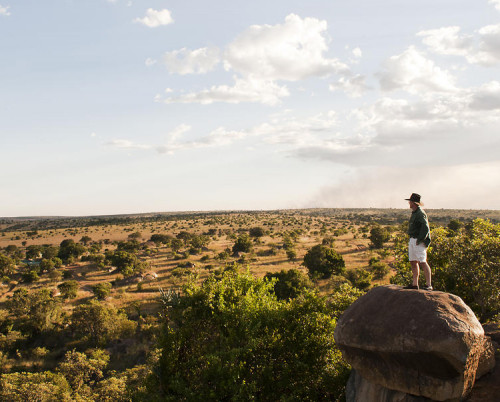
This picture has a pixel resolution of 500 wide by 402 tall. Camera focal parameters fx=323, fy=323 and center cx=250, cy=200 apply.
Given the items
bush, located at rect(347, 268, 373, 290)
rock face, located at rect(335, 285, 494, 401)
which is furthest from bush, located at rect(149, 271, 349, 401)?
bush, located at rect(347, 268, 373, 290)

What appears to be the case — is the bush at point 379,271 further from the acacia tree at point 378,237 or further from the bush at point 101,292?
the bush at point 101,292

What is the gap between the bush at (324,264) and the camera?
190 ft

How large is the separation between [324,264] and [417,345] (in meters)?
48.6

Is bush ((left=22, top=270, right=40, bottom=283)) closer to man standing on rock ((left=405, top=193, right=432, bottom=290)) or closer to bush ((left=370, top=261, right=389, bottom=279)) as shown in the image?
bush ((left=370, top=261, right=389, bottom=279))

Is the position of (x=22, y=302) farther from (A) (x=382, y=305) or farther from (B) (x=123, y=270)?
(A) (x=382, y=305)

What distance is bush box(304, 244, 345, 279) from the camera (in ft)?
190

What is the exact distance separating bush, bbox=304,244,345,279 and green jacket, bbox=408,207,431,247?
145 feet

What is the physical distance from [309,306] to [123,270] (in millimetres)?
56190

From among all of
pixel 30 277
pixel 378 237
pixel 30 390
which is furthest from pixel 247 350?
pixel 378 237

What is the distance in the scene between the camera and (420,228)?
43.9 ft

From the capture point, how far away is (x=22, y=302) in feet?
152

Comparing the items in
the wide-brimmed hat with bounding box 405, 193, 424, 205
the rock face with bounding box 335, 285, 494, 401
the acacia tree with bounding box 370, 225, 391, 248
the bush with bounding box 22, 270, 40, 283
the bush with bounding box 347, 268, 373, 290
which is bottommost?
the bush with bounding box 22, 270, 40, 283

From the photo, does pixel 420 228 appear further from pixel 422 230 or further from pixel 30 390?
pixel 30 390

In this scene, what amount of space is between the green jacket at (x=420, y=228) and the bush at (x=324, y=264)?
4415 centimetres
